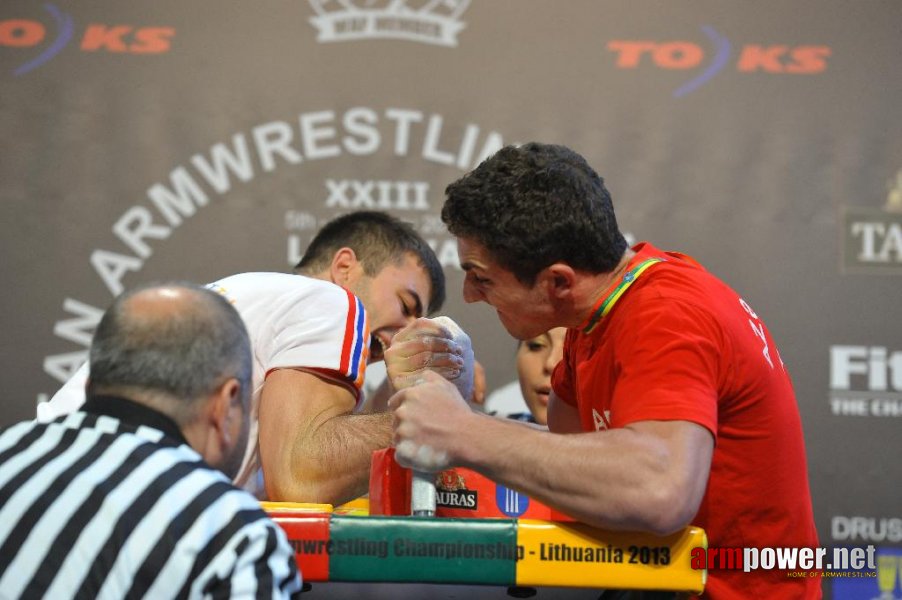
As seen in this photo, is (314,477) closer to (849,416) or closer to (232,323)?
(232,323)

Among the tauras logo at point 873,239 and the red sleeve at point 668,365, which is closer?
the red sleeve at point 668,365

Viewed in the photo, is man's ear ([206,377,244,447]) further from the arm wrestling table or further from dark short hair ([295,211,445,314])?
dark short hair ([295,211,445,314])

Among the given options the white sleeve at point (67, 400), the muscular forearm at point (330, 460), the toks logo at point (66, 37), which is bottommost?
the muscular forearm at point (330, 460)

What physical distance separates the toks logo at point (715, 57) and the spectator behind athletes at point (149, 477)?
7.47 ft

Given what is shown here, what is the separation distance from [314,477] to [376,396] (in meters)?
1.22

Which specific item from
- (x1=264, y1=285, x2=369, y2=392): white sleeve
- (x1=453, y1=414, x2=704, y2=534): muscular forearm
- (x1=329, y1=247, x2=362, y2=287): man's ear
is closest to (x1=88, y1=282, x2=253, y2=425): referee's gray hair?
(x1=453, y1=414, x2=704, y2=534): muscular forearm

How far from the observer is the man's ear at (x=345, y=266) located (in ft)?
8.10

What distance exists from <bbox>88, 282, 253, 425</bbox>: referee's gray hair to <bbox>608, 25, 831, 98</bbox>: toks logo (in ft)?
7.57

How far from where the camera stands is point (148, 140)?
10.0 ft

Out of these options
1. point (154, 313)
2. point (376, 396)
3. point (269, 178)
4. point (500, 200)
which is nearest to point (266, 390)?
point (500, 200)

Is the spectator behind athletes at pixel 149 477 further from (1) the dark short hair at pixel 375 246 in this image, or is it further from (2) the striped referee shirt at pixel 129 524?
(1) the dark short hair at pixel 375 246

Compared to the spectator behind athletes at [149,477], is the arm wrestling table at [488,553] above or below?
below

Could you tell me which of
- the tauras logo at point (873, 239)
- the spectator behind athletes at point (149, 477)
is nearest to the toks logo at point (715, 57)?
the tauras logo at point (873, 239)

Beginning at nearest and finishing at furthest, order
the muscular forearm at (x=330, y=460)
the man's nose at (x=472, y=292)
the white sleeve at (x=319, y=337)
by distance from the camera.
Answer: the man's nose at (x=472, y=292)
the muscular forearm at (x=330, y=460)
the white sleeve at (x=319, y=337)
